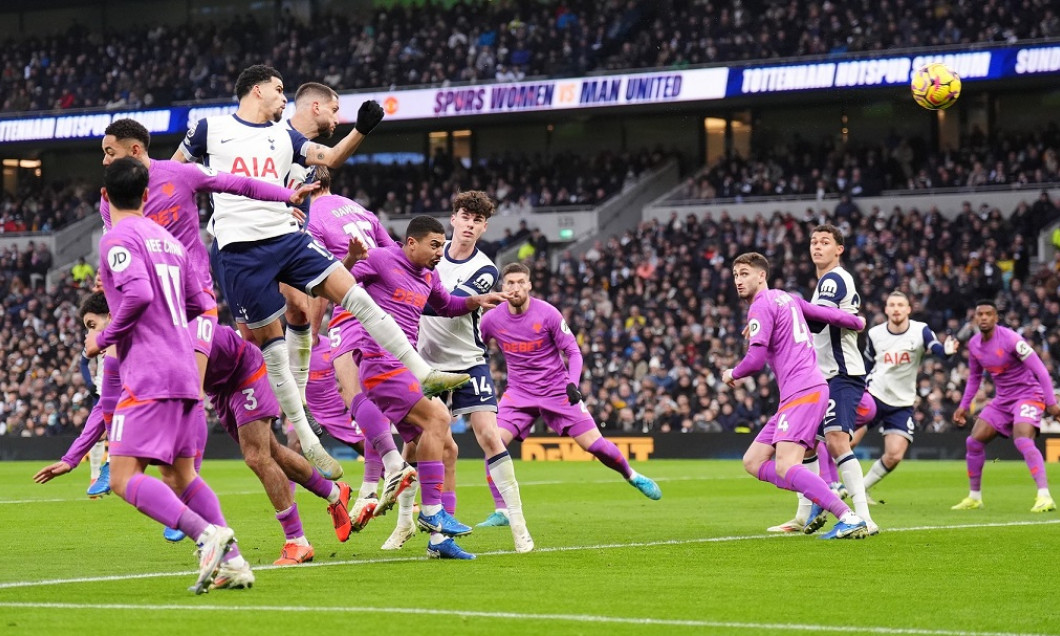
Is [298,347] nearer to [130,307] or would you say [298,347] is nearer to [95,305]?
[95,305]

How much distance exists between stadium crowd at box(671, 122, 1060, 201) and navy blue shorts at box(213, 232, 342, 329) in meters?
26.5

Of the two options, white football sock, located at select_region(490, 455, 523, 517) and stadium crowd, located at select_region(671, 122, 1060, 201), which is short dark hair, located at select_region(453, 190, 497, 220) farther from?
stadium crowd, located at select_region(671, 122, 1060, 201)

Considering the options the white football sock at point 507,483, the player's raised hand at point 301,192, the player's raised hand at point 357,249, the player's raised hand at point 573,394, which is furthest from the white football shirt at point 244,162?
the player's raised hand at point 573,394

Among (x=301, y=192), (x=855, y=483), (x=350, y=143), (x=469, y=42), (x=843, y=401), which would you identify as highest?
(x=469, y=42)

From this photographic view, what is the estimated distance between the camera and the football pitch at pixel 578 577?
6.75 m

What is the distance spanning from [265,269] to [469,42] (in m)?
33.4

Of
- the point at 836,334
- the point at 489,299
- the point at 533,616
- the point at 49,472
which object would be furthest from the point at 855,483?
the point at 49,472

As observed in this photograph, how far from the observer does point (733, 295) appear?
3222 cm

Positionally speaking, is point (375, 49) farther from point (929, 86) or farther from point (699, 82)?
point (929, 86)

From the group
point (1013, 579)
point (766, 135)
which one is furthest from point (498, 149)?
point (1013, 579)

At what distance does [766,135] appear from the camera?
41.1 metres

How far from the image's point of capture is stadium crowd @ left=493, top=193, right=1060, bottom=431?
28.6 metres

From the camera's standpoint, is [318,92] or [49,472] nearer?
[49,472]

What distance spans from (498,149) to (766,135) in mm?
8702
